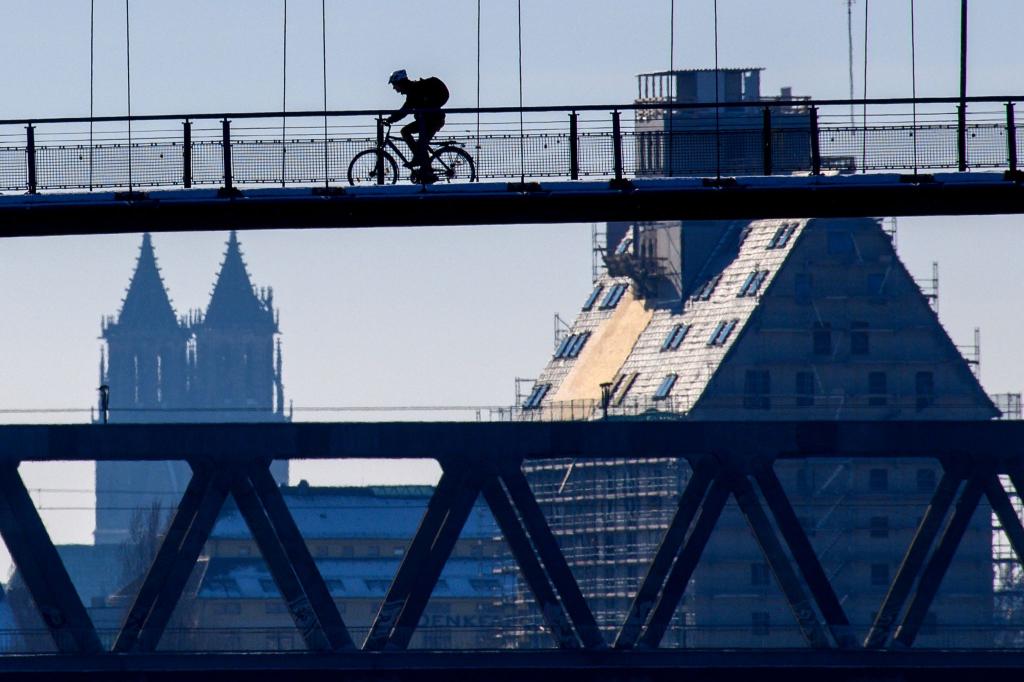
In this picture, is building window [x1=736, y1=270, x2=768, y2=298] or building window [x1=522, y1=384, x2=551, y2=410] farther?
building window [x1=522, y1=384, x2=551, y2=410]

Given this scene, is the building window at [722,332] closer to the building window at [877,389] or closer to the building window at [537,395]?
the building window at [877,389]

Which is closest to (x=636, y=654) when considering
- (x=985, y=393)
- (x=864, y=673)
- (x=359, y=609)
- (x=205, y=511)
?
(x=864, y=673)

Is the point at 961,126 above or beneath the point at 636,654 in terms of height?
above

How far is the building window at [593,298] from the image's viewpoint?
17588 cm

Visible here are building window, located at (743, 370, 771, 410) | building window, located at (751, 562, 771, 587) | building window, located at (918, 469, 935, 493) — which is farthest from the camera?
building window, located at (743, 370, 771, 410)

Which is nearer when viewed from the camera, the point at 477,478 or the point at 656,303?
the point at 477,478

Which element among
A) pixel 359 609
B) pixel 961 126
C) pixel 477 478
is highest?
pixel 961 126

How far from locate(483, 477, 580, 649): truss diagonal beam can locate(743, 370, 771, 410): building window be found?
96.8m

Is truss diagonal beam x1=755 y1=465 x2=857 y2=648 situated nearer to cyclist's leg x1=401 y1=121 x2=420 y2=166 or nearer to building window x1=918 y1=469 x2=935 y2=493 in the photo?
cyclist's leg x1=401 y1=121 x2=420 y2=166

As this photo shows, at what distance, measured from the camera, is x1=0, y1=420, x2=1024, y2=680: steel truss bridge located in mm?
56438

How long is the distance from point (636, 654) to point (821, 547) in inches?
3589

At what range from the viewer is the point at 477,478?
190 ft

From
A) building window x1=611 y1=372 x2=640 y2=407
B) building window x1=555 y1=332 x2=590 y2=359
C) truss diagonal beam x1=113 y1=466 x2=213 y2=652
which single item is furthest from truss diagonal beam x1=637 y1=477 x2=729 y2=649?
building window x1=555 y1=332 x2=590 y2=359

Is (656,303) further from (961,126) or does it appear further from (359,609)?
(961,126)
